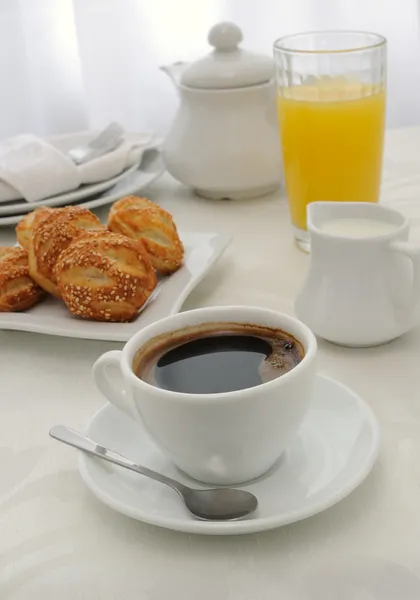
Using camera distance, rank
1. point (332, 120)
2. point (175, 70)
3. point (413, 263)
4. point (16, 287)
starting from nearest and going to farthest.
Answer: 1. point (413, 263)
2. point (16, 287)
3. point (332, 120)
4. point (175, 70)

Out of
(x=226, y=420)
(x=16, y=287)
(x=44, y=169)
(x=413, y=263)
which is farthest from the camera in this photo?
(x=44, y=169)

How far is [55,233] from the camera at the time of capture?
0.84m

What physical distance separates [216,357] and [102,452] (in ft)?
0.33

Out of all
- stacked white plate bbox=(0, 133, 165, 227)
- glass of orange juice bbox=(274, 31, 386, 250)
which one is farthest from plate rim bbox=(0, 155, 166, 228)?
glass of orange juice bbox=(274, 31, 386, 250)

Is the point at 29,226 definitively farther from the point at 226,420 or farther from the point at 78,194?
the point at 226,420

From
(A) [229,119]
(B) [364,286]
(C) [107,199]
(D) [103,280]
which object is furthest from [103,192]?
(B) [364,286]

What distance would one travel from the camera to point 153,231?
2.91 feet

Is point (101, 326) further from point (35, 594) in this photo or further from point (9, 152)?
point (9, 152)

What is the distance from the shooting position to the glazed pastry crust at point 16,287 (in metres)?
0.81

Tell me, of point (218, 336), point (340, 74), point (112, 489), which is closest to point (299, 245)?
point (340, 74)

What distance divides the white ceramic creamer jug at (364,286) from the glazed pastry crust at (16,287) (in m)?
0.28

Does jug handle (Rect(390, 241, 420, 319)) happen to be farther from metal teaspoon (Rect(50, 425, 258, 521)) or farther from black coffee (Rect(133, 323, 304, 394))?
metal teaspoon (Rect(50, 425, 258, 521))

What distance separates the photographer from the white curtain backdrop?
173cm

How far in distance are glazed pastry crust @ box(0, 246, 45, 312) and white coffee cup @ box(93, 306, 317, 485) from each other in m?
0.28
